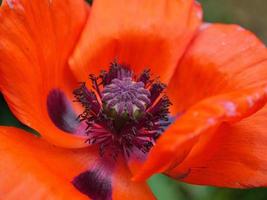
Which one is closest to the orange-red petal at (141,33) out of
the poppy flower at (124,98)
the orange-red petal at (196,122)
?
the poppy flower at (124,98)

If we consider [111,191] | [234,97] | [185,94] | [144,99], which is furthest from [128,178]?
[234,97]

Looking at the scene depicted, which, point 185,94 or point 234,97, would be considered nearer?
point 234,97

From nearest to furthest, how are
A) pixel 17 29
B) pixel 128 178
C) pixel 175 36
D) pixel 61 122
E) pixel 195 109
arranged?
pixel 195 109
pixel 17 29
pixel 128 178
pixel 61 122
pixel 175 36

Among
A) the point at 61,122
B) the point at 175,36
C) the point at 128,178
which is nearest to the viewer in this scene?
the point at 128,178

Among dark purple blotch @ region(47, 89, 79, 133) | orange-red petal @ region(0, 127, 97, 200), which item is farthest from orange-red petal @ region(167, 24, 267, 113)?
orange-red petal @ region(0, 127, 97, 200)

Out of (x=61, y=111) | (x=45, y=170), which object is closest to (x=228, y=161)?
(x=45, y=170)

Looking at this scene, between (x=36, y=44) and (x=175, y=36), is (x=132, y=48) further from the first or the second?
(x=36, y=44)

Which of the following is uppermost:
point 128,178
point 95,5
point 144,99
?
point 95,5
